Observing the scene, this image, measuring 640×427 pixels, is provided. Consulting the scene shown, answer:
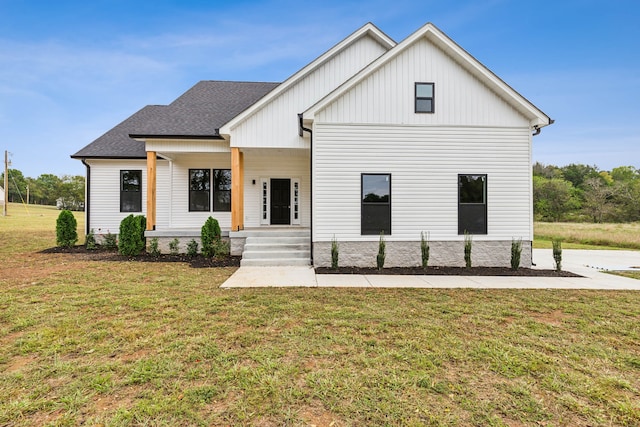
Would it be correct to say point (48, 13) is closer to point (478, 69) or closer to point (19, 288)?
point (19, 288)

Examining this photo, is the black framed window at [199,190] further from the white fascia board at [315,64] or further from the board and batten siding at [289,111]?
the board and batten siding at [289,111]

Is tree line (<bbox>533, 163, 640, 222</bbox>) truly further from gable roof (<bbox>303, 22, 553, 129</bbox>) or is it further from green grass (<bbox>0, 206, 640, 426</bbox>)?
green grass (<bbox>0, 206, 640, 426</bbox>)

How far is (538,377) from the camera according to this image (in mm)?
2896

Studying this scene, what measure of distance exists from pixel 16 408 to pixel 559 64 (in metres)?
35.0

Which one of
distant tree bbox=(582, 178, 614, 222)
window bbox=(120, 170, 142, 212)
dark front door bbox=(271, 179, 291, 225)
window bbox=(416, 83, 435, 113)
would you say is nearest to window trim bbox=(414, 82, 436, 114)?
window bbox=(416, 83, 435, 113)

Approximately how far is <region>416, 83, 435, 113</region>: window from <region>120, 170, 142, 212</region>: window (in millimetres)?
11347

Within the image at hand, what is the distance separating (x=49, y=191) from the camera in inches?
2928

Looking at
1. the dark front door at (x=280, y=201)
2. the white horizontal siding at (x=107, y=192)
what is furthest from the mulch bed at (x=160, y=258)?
the dark front door at (x=280, y=201)

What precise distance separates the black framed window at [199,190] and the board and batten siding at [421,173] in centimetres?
587

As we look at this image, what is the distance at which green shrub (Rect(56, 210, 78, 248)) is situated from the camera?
11.6 metres

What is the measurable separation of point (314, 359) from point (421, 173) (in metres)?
7.05

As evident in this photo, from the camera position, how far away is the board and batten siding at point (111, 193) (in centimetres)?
1214

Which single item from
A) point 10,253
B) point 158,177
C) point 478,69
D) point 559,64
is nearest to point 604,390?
point 478,69

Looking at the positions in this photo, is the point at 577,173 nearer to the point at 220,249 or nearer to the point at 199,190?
the point at 199,190
